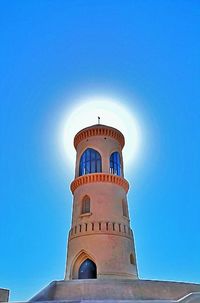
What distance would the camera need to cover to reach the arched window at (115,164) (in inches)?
857

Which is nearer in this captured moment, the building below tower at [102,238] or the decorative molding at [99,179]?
the building below tower at [102,238]

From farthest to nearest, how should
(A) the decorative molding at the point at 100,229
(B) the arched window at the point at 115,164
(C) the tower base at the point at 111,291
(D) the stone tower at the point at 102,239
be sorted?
1. (B) the arched window at the point at 115,164
2. (A) the decorative molding at the point at 100,229
3. (D) the stone tower at the point at 102,239
4. (C) the tower base at the point at 111,291

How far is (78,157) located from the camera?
23.0 metres

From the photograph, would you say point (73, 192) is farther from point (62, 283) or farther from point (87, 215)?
point (62, 283)

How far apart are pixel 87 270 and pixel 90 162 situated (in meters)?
8.05

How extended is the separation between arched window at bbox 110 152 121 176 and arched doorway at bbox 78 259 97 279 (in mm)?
6975

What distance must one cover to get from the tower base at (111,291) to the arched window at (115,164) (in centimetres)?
927

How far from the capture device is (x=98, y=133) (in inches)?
893

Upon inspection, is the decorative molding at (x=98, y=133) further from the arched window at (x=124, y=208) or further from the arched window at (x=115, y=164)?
the arched window at (x=124, y=208)

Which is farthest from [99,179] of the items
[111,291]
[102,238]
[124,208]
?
[111,291]

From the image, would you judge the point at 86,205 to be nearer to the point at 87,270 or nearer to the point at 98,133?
the point at 87,270

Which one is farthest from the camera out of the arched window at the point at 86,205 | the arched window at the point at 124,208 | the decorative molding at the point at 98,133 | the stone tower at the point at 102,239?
the decorative molding at the point at 98,133

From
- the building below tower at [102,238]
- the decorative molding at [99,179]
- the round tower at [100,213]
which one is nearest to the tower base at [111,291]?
the building below tower at [102,238]

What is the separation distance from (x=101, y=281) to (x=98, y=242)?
4.26m
